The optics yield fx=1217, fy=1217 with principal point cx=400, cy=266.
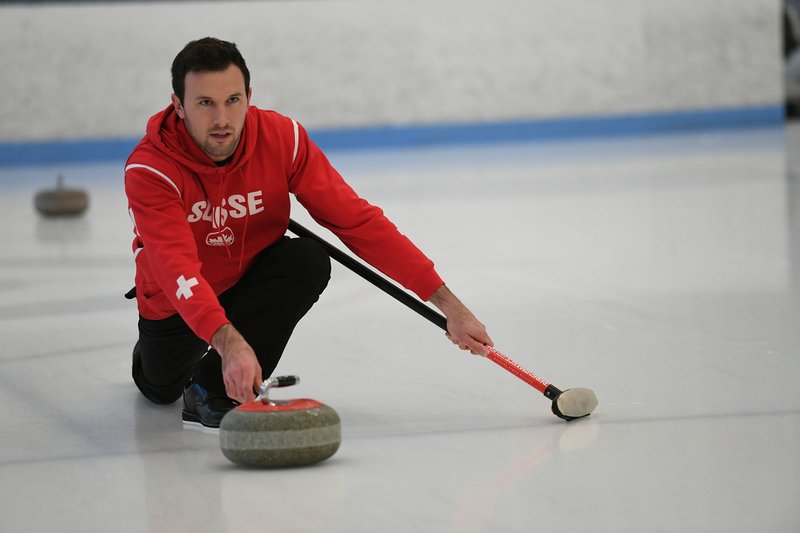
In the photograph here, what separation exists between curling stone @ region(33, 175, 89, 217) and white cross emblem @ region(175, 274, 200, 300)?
4231 millimetres

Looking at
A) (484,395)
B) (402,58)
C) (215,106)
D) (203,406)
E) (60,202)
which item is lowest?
(402,58)

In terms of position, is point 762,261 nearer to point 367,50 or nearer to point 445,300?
point 445,300

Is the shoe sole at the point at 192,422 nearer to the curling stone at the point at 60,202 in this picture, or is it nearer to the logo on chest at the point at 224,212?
the logo on chest at the point at 224,212

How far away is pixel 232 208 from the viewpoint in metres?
2.17

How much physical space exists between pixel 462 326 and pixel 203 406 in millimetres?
497

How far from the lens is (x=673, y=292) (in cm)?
348

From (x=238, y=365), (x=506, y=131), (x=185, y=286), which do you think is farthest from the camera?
(x=506, y=131)

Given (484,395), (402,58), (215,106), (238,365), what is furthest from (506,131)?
(238,365)

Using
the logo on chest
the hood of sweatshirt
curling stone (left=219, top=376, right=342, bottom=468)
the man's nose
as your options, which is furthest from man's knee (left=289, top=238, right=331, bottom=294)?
curling stone (left=219, top=376, right=342, bottom=468)

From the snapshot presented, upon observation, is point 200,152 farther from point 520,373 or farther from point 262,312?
point 520,373

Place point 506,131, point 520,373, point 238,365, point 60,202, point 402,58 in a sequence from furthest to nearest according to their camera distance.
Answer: point 506,131
point 402,58
point 60,202
point 520,373
point 238,365

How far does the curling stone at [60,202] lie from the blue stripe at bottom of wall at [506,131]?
4.05m

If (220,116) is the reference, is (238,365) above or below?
below

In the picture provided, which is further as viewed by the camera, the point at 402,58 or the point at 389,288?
the point at 402,58
